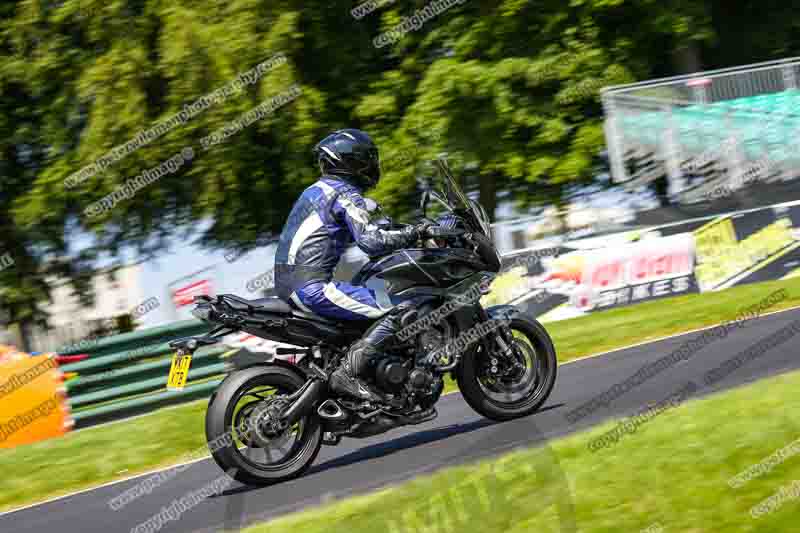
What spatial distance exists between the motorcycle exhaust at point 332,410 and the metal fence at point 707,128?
10.4 m

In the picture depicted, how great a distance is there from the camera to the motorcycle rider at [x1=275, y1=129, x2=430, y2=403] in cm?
665

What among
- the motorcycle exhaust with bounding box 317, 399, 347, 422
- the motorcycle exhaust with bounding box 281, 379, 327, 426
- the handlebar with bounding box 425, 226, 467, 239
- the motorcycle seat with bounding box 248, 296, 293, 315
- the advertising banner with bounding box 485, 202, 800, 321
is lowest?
Result: the advertising banner with bounding box 485, 202, 800, 321

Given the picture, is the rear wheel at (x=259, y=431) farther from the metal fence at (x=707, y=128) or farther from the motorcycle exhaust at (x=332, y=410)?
the metal fence at (x=707, y=128)

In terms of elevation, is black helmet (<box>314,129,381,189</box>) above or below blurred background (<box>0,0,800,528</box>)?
above

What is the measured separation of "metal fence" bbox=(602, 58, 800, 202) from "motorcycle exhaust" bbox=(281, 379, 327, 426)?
1048cm

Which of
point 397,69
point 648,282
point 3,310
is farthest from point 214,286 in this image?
point 3,310

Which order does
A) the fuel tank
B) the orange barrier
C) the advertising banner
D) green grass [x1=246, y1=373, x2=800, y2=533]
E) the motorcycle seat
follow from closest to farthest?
1. green grass [x1=246, y1=373, x2=800, y2=533]
2. the motorcycle seat
3. the fuel tank
4. the orange barrier
5. the advertising banner

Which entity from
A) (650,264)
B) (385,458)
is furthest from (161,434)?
(650,264)

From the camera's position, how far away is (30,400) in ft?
37.4

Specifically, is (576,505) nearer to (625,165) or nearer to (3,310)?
(625,165)

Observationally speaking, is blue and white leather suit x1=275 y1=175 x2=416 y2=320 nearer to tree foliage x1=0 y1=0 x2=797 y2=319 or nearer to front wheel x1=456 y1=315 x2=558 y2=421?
front wheel x1=456 y1=315 x2=558 y2=421

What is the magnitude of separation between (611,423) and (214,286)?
28.2 feet

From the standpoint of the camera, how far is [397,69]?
66.7ft

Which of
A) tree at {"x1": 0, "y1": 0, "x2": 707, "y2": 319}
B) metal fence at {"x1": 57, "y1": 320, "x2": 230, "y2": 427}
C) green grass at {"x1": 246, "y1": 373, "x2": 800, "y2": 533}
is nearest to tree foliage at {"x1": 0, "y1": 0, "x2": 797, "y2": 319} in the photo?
tree at {"x1": 0, "y1": 0, "x2": 707, "y2": 319}
